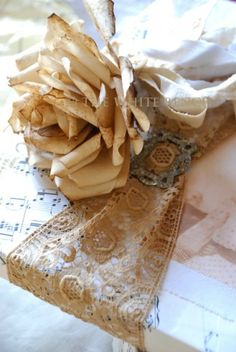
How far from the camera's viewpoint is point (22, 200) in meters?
0.65

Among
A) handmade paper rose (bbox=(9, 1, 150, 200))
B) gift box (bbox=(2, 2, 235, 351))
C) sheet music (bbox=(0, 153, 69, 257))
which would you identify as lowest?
gift box (bbox=(2, 2, 235, 351))

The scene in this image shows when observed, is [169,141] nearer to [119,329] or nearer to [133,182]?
[133,182]

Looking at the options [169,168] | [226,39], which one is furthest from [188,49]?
[169,168]

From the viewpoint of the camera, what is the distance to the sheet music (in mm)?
614

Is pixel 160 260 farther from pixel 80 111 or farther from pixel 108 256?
pixel 80 111

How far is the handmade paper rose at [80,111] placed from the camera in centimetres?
60

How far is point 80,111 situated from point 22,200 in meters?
0.13

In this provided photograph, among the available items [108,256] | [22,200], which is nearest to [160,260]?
[108,256]

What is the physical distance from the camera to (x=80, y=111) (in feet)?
2.00

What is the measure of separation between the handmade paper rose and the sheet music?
0.8 inches

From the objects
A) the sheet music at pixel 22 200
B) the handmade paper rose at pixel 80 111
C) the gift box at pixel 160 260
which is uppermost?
the handmade paper rose at pixel 80 111

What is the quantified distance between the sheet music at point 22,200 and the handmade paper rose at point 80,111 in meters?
0.02

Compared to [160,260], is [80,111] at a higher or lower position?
higher

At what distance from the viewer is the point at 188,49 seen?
2.42 feet
